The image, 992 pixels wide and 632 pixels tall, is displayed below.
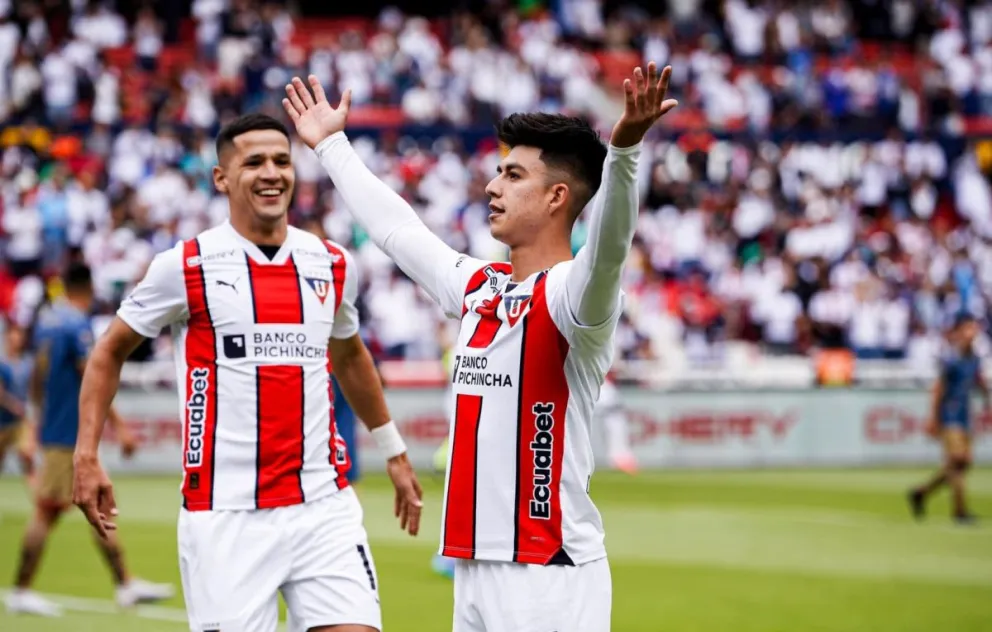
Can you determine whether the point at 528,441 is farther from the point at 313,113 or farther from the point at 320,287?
the point at 320,287

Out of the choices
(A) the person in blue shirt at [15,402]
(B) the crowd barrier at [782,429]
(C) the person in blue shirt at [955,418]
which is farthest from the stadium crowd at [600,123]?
(C) the person in blue shirt at [955,418]

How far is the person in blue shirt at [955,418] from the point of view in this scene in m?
16.1

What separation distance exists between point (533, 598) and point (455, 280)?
3.64ft

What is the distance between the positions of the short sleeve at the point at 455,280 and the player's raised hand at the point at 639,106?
1.04 metres

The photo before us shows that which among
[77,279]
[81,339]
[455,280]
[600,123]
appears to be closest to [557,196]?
[455,280]

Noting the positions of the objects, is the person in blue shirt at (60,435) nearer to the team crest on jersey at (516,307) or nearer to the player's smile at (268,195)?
the player's smile at (268,195)

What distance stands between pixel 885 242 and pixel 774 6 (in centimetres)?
758

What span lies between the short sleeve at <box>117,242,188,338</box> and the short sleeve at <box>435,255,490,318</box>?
1403 mm

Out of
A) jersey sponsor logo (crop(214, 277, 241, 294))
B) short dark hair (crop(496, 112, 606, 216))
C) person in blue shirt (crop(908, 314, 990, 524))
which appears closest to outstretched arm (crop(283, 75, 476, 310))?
short dark hair (crop(496, 112, 606, 216))

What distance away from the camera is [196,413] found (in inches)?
238

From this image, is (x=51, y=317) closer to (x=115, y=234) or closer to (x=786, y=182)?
(x=115, y=234)

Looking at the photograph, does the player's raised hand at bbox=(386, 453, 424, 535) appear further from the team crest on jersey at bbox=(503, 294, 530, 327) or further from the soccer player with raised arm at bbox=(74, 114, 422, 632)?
the team crest on jersey at bbox=(503, 294, 530, 327)

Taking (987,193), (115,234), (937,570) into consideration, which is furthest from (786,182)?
(937,570)

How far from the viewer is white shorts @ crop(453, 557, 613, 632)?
4.64 metres
